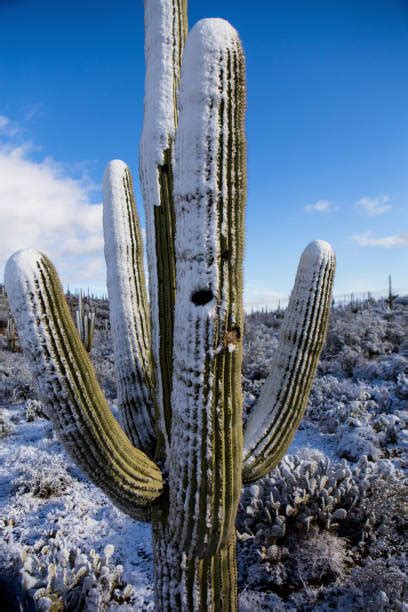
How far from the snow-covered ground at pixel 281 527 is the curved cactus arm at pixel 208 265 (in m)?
1.97

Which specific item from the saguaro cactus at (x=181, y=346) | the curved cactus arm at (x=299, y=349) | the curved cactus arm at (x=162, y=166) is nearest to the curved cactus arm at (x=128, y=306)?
the saguaro cactus at (x=181, y=346)

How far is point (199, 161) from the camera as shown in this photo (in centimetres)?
148

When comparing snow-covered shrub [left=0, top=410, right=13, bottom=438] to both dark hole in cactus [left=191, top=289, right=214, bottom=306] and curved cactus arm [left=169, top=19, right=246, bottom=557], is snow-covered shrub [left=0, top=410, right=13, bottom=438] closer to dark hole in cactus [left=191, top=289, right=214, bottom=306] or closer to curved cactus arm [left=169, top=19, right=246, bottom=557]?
curved cactus arm [left=169, top=19, right=246, bottom=557]

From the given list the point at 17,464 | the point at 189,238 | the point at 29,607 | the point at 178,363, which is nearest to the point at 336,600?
the point at 29,607

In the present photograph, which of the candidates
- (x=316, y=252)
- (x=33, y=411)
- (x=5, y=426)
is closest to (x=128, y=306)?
(x=316, y=252)

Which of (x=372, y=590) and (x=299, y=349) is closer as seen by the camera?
(x=299, y=349)

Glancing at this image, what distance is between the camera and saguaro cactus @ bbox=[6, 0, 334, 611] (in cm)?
150

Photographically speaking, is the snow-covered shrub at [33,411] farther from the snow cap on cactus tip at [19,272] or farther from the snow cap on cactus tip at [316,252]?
the snow cap on cactus tip at [316,252]

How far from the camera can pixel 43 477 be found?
478cm

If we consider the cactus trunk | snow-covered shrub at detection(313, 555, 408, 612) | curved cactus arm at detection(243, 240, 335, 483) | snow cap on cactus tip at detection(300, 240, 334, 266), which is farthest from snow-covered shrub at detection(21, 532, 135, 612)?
snow cap on cactus tip at detection(300, 240, 334, 266)

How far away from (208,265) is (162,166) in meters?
0.79

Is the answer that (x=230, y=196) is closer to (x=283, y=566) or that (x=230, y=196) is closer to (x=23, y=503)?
(x=283, y=566)

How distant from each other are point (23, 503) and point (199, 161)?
4.55 metres

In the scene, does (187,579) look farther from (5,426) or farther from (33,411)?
(33,411)
